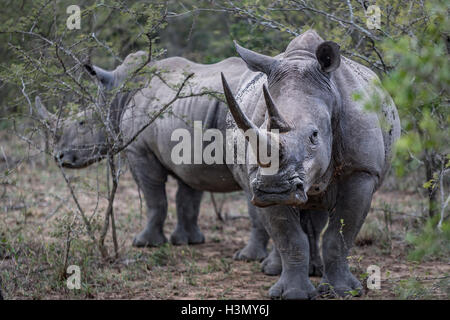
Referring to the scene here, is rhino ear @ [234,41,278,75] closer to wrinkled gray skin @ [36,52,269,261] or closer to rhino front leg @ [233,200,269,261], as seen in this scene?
wrinkled gray skin @ [36,52,269,261]

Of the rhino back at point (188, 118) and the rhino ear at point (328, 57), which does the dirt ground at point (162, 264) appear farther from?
the rhino ear at point (328, 57)

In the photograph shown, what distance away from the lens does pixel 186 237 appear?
769 cm

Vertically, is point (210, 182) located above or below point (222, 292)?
above

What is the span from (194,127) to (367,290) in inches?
90.6

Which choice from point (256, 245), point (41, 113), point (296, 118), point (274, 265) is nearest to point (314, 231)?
point (274, 265)

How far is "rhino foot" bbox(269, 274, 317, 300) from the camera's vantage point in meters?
5.01

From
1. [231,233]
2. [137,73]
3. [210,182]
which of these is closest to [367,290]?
[210,182]

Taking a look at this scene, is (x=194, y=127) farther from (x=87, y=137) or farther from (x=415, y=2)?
(x=415, y=2)

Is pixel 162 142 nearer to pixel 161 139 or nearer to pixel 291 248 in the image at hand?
pixel 161 139

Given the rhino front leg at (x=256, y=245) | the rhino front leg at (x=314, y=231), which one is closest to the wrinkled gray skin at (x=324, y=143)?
the rhino front leg at (x=314, y=231)

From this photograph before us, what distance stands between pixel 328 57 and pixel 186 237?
12.0 feet

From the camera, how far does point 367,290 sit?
17.0 ft

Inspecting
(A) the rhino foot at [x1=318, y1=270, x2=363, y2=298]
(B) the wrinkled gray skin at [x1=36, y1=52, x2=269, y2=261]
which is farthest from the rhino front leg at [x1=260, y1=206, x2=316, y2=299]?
(B) the wrinkled gray skin at [x1=36, y1=52, x2=269, y2=261]

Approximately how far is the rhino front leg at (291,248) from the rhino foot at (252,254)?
166 centimetres
